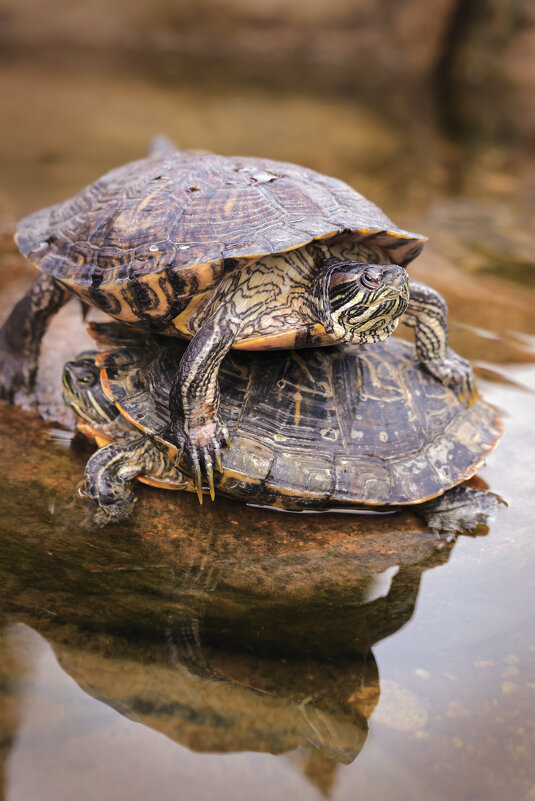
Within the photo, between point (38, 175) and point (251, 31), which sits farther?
point (251, 31)

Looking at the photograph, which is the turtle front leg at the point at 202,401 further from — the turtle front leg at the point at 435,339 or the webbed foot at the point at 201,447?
the turtle front leg at the point at 435,339

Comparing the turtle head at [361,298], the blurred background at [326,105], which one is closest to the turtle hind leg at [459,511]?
the turtle head at [361,298]

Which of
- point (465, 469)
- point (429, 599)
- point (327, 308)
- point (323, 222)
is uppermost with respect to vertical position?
point (323, 222)

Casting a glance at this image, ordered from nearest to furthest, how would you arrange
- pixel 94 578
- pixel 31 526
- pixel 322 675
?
pixel 322 675 → pixel 94 578 → pixel 31 526

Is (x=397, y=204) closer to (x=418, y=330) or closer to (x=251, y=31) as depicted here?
(x=418, y=330)

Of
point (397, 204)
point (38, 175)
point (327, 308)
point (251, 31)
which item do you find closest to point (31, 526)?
point (327, 308)

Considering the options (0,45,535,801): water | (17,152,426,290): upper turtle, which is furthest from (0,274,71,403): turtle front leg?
(17,152,426,290): upper turtle
